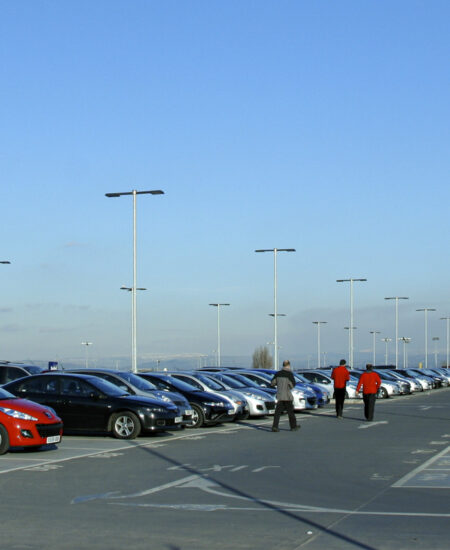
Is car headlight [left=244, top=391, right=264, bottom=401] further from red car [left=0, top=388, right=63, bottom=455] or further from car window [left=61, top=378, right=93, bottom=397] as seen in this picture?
red car [left=0, top=388, right=63, bottom=455]

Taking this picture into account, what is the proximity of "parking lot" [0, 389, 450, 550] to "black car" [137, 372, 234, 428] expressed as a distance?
3250 millimetres

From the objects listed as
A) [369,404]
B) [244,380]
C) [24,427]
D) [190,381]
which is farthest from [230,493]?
[244,380]

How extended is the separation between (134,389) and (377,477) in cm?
974

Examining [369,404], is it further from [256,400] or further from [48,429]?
[48,429]

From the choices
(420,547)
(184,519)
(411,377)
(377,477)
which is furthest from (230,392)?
(411,377)

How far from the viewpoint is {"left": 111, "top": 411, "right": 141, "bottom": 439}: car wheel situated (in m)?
20.8

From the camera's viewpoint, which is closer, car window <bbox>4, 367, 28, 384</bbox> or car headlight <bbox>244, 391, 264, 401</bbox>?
car headlight <bbox>244, 391, 264, 401</bbox>

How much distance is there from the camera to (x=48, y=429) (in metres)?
17.6

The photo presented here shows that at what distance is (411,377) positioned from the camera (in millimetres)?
62719

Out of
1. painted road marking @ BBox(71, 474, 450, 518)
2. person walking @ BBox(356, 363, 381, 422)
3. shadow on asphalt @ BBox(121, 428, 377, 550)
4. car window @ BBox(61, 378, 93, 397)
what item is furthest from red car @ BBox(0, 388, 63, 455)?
person walking @ BBox(356, 363, 381, 422)

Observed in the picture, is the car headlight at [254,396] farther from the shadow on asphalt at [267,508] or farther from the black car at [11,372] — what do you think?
the shadow on asphalt at [267,508]

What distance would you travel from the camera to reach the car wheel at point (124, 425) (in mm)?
20837

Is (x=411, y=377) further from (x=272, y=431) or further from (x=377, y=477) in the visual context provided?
(x=377, y=477)

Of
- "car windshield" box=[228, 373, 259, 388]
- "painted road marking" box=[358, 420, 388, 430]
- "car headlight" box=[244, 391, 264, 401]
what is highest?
"car windshield" box=[228, 373, 259, 388]
